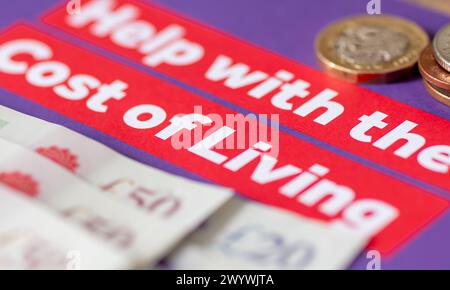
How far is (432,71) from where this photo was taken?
3.54 feet

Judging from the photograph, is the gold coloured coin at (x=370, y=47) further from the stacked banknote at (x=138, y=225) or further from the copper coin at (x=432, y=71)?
the stacked banknote at (x=138, y=225)

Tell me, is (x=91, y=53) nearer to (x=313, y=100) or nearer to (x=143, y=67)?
(x=143, y=67)

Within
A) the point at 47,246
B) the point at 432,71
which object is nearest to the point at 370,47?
the point at 432,71

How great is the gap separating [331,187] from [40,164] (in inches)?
12.5

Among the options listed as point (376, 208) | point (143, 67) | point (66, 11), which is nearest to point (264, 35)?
point (143, 67)

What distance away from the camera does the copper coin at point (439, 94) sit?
1.07m

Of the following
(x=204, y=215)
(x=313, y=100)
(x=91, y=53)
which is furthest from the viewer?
(x=91, y=53)

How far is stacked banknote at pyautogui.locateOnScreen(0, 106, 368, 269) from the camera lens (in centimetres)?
83

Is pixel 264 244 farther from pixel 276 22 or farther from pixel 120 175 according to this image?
pixel 276 22

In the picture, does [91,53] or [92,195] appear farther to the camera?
[91,53]

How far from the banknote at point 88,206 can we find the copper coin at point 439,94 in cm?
41

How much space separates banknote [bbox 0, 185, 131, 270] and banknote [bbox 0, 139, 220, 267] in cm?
2

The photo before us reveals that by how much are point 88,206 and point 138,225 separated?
0.07 meters

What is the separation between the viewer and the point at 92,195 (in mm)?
899
